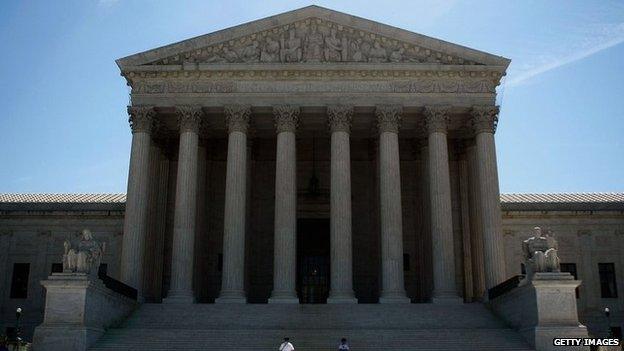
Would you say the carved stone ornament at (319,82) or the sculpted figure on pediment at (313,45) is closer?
the carved stone ornament at (319,82)

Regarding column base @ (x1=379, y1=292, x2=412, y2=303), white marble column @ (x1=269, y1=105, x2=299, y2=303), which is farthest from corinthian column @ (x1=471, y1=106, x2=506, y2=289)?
white marble column @ (x1=269, y1=105, x2=299, y2=303)

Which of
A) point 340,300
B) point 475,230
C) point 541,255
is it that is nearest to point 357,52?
point 475,230

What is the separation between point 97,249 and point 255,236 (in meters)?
15.4

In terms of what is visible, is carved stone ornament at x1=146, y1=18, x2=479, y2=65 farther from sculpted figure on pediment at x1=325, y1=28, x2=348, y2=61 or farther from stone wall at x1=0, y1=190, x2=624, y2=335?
stone wall at x1=0, y1=190, x2=624, y2=335

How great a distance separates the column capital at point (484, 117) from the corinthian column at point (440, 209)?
1677 millimetres

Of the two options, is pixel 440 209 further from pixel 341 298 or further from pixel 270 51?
pixel 270 51

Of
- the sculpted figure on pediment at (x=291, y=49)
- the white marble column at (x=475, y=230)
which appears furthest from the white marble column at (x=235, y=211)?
the white marble column at (x=475, y=230)

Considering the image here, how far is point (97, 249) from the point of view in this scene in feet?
105

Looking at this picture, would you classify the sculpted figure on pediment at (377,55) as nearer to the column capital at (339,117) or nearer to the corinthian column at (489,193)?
the column capital at (339,117)

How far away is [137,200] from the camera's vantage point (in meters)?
38.5

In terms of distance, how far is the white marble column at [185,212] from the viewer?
37250mm

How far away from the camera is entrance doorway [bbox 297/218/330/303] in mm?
45656

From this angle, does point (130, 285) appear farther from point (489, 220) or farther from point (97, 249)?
point (489, 220)

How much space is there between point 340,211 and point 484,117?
10.2 metres
